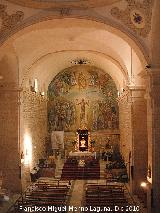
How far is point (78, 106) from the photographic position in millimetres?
31328

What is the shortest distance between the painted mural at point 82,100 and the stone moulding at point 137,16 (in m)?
16.7

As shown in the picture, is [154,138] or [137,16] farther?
[154,138]

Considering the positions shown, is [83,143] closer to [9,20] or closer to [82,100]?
[82,100]

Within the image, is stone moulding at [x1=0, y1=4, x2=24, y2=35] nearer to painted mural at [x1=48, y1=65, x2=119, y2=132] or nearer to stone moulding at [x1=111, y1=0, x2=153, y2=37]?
stone moulding at [x1=111, y1=0, x2=153, y2=37]

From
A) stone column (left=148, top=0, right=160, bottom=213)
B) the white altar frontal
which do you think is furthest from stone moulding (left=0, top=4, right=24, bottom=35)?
the white altar frontal

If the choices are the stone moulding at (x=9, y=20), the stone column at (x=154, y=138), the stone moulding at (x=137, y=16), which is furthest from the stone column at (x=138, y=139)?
the stone moulding at (x=9, y=20)

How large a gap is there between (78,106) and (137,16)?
18241 millimetres

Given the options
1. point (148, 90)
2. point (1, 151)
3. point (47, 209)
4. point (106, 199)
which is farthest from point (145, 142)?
point (1, 151)

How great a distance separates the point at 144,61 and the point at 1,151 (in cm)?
904

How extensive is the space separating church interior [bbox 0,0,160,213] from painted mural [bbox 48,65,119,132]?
81 mm

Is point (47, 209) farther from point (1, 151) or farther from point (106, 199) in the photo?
point (1, 151)

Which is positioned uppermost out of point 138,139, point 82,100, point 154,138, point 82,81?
point 82,81

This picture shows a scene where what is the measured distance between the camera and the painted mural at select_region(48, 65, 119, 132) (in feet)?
101

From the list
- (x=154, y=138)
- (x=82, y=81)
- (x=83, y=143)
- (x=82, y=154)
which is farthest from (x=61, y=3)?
(x=83, y=143)
